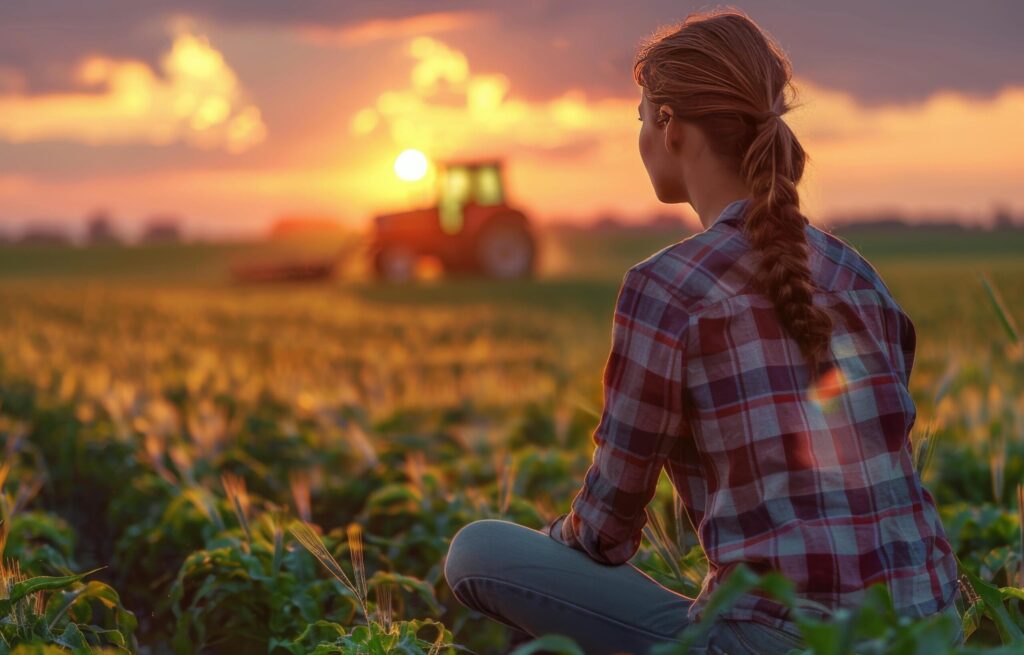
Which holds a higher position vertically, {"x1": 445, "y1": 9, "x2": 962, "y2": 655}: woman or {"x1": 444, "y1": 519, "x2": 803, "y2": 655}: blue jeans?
{"x1": 445, "y1": 9, "x2": 962, "y2": 655}: woman

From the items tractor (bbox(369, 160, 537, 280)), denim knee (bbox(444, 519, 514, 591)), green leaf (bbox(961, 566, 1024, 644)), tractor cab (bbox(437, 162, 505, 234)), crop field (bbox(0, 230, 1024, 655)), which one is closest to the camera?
green leaf (bbox(961, 566, 1024, 644))

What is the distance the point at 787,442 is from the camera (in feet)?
5.64

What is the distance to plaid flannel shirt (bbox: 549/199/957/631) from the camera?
5.62 ft

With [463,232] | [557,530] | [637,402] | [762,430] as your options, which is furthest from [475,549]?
[463,232]

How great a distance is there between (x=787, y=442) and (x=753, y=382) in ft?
0.34

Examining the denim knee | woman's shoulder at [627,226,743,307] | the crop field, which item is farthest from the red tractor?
woman's shoulder at [627,226,743,307]

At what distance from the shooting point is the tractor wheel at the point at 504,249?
20438mm

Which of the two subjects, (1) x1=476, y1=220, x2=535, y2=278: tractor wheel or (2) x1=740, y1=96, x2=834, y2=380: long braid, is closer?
(2) x1=740, y1=96, x2=834, y2=380: long braid

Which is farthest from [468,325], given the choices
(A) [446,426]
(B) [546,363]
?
(A) [446,426]

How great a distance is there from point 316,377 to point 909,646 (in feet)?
20.0

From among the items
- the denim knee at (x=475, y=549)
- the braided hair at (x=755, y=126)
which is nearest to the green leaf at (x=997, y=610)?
the braided hair at (x=755, y=126)

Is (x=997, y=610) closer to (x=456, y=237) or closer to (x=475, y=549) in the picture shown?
(x=475, y=549)

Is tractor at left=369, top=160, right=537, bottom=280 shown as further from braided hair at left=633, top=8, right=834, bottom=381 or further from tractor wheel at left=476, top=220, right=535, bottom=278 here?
braided hair at left=633, top=8, right=834, bottom=381

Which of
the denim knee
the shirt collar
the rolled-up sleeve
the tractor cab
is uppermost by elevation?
the tractor cab
